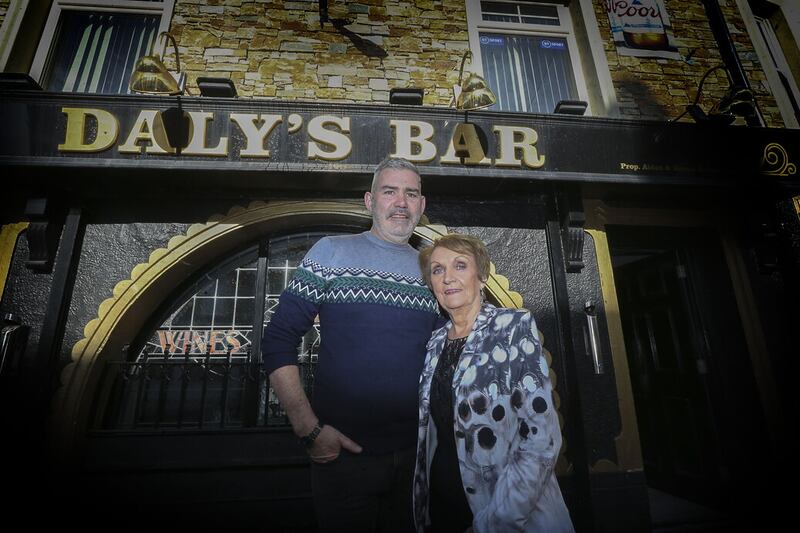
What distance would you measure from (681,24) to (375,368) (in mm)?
6944

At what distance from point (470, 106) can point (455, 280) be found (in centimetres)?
267

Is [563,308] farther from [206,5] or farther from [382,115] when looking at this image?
[206,5]

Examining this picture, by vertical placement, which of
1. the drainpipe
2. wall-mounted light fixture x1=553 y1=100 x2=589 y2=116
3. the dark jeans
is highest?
the drainpipe

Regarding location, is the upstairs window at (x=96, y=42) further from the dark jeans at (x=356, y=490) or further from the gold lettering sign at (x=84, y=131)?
the dark jeans at (x=356, y=490)

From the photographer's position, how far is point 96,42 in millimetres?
4695

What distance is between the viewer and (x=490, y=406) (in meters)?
1.50

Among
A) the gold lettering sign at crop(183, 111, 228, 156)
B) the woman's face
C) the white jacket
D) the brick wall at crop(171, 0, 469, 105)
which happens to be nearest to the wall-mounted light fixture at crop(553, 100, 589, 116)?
Answer: the brick wall at crop(171, 0, 469, 105)

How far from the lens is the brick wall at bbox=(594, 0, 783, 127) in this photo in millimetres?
4828

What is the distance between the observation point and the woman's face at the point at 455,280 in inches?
71.3

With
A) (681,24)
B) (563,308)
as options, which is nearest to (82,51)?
(563,308)

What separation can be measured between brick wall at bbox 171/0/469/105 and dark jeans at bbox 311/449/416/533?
3.99m

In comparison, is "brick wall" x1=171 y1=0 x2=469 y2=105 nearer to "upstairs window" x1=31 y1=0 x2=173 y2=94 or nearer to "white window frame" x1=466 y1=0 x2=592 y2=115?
"white window frame" x1=466 y1=0 x2=592 y2=115

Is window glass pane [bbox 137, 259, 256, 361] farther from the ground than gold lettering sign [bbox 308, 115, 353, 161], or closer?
closer

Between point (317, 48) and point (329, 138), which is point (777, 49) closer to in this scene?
point (317, 48)
